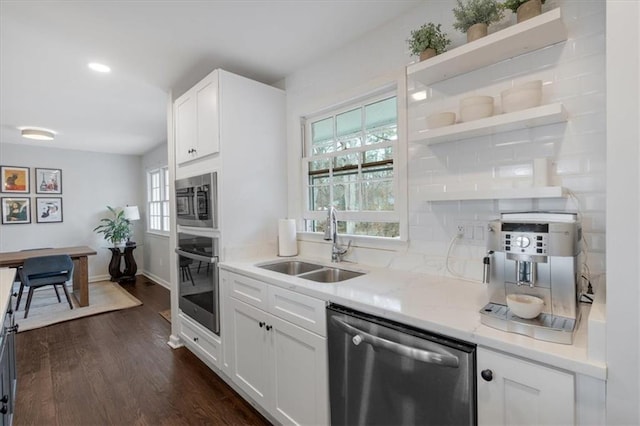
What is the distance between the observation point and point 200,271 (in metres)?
2.50

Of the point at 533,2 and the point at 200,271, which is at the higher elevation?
the point at 533,2

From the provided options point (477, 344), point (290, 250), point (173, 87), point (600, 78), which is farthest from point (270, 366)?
point (173, 87)

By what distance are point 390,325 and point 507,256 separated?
0.50m

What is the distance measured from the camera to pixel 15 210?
516 cm

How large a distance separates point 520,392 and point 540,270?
392 mm

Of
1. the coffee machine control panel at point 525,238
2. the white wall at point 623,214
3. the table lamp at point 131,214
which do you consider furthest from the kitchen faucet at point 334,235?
the table lamp at point 131,214

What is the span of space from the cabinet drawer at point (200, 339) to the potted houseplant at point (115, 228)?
3.66 meters

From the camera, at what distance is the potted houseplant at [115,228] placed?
564 centimetres

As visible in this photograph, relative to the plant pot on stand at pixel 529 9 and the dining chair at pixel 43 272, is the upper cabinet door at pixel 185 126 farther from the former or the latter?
the dining chair at pixel 43 272

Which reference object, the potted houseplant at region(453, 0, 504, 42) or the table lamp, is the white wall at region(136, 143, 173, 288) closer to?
the table lamp

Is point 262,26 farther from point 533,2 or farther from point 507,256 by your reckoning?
point 507,256

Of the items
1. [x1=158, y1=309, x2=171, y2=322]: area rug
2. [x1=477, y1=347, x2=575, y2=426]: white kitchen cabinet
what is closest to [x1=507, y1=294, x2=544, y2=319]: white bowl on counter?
[x1=477, y1=347, x2=575, y2=426]: white kitchen cabinet

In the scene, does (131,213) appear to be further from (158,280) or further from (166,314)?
(166,314)

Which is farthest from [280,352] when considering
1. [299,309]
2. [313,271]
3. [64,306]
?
[64,306]
